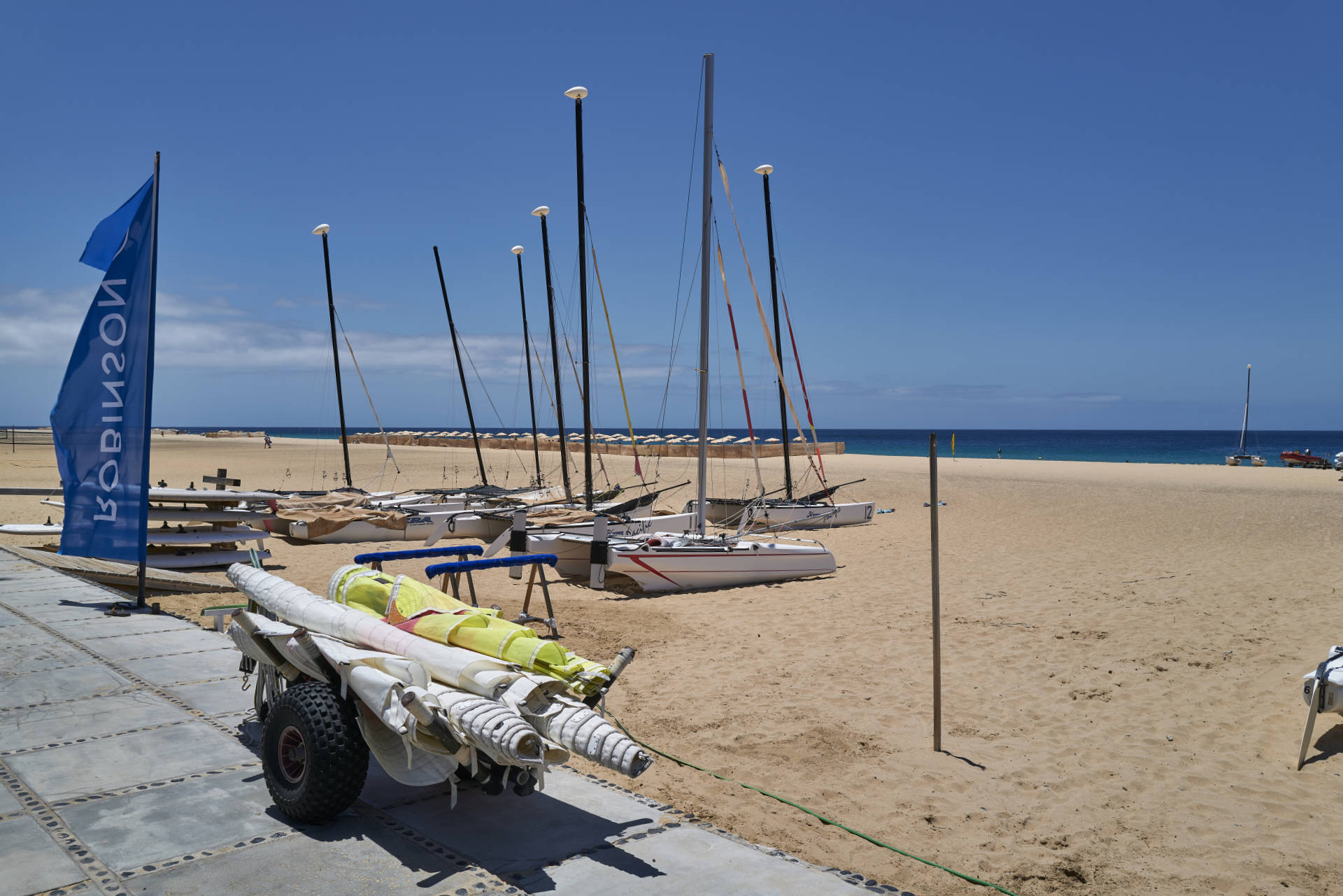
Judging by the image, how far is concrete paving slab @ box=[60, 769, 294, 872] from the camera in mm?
3922

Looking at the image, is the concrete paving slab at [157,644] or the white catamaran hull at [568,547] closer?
the concrete paving slab at [157,644]

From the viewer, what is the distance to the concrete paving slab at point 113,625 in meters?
8.03

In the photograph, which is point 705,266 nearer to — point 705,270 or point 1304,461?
point 705,270

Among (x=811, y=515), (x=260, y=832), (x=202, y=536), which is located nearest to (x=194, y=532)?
(x=202, y=536)

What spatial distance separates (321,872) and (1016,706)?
608cm

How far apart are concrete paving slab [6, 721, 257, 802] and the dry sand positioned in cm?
264

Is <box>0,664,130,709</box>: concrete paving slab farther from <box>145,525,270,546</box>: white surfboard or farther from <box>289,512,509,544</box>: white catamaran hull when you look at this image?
<box>289,512,509,544</box>: white catamaran hull

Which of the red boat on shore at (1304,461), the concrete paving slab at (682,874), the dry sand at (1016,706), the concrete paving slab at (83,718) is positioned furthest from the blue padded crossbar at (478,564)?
the red boat on shore at (1304,461)

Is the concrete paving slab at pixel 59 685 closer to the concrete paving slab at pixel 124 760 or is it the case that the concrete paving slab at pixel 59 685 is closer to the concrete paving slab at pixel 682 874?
the concrete paving slab at pixel 124 760

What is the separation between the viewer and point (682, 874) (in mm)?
3824

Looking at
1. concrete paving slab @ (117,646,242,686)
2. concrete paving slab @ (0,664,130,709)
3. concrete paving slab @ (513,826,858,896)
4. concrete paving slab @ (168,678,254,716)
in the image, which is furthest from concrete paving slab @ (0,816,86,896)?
concrete paving slab @ (117,646,242,686)

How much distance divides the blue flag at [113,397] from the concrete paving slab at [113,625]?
63 centimetres

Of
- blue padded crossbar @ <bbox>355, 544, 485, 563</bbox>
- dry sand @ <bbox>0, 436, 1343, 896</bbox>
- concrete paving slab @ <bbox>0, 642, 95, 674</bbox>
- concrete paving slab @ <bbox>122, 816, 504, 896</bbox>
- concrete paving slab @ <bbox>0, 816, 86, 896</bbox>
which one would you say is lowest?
dry sand @ <bbox>0, 436, 1343, 896</bbox>

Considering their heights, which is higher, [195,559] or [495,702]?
[495,702]
